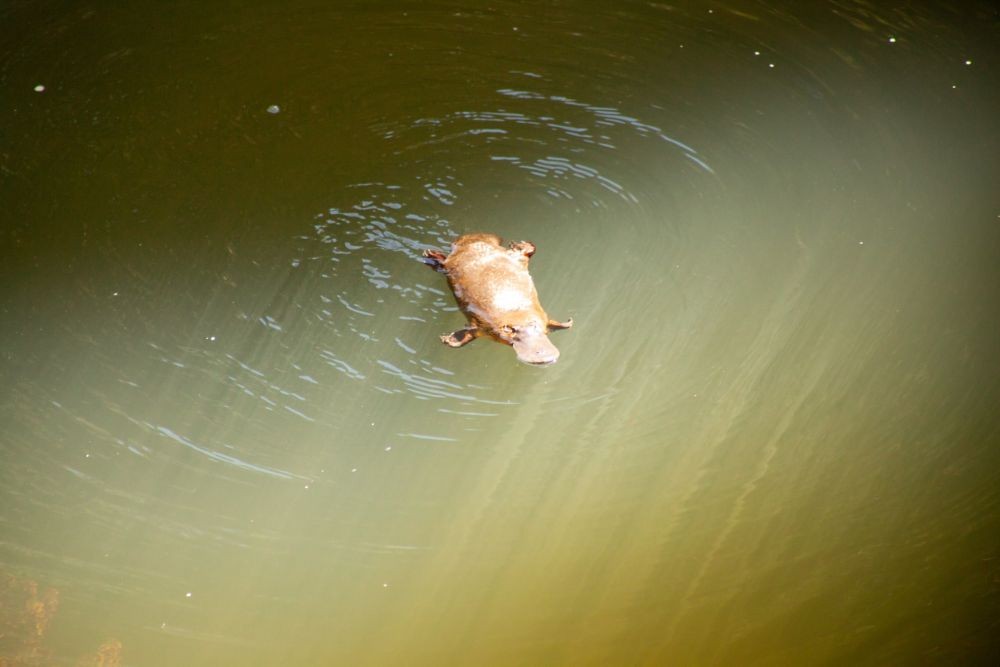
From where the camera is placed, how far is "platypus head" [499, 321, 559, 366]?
109 inches

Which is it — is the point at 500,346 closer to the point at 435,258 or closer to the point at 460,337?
the point at 460,337

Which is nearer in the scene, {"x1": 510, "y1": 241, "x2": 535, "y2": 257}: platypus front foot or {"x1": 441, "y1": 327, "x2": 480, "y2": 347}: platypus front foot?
{"x1": 441, "y1": 327, "x2": 480, "y2": 347}: platypus front foot

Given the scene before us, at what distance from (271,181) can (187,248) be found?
468mm

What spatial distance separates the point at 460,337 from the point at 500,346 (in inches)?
16.0

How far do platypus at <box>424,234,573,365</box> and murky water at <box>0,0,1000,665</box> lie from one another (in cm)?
22

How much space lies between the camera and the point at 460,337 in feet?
9.44

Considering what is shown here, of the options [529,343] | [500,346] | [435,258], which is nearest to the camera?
[529,343]

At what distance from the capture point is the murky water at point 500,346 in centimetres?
306

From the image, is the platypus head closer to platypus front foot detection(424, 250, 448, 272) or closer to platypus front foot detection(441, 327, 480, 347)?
platypus front foot detection(441, 327, 480, 347)

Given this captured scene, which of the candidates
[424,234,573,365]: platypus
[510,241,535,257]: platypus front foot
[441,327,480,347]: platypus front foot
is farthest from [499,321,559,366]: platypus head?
[510,241,535,257]: platypus front foot

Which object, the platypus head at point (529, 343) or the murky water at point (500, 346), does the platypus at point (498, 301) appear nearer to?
the platypus head at point (529, 343)

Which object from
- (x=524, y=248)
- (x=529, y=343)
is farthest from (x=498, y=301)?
(x=524, y=248)

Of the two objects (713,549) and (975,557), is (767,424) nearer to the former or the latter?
(713,549)

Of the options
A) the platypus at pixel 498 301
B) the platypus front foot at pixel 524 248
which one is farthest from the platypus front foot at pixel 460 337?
the platypus front foot at pixel 524 248
